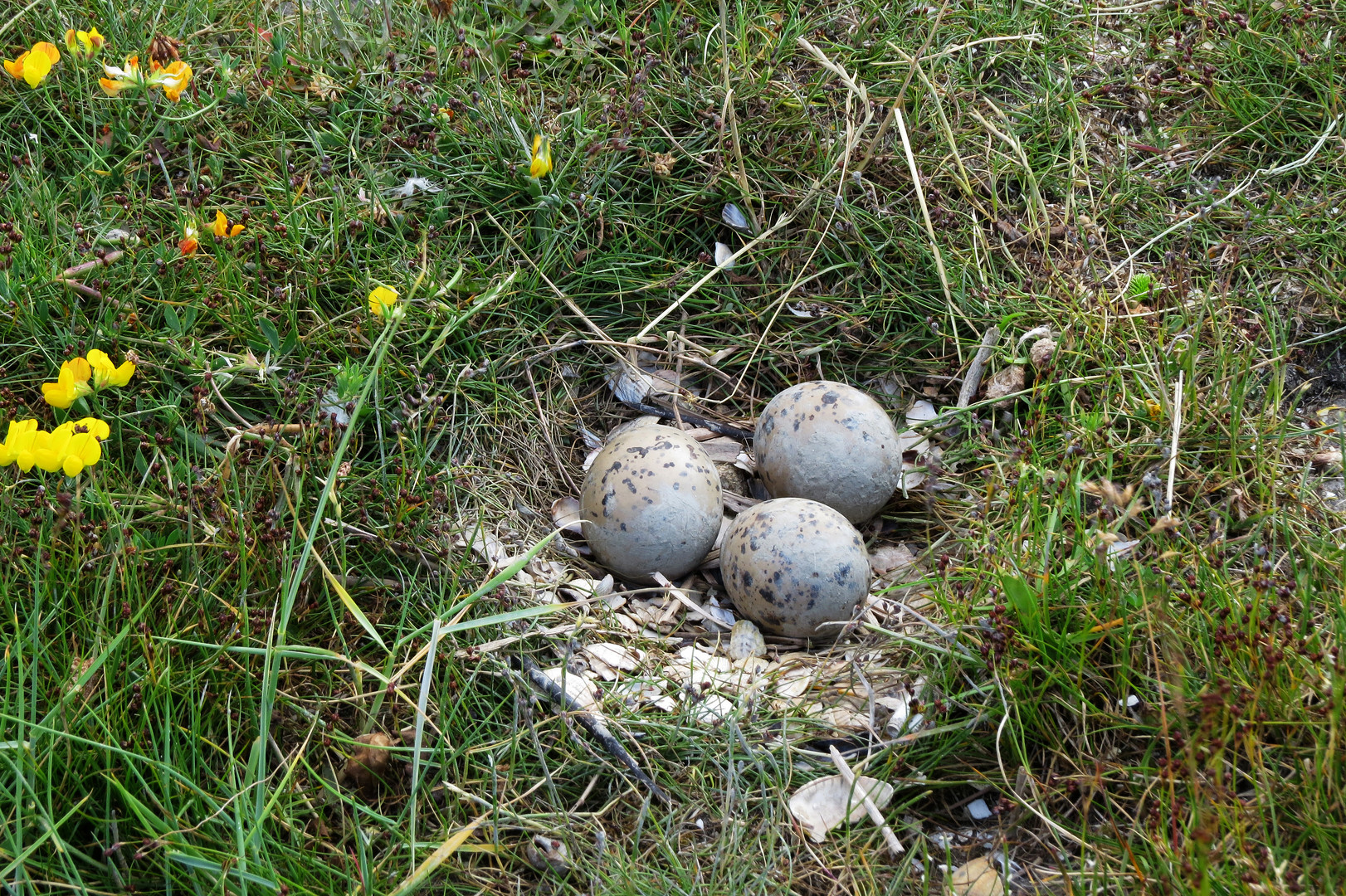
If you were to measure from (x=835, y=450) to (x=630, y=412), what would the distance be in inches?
29.5

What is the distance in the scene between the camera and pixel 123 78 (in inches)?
103

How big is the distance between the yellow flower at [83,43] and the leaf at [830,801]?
2915 millimetres

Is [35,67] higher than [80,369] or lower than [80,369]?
higher

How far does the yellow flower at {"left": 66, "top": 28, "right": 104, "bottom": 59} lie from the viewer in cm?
282

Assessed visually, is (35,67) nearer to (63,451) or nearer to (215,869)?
(63,451)

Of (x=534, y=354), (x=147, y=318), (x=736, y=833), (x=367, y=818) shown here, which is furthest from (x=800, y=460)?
(x=147, y=318)

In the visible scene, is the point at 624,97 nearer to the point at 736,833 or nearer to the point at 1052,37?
the point at 1052,37

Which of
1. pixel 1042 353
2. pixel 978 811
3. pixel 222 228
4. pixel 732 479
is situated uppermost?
pixel 222 228

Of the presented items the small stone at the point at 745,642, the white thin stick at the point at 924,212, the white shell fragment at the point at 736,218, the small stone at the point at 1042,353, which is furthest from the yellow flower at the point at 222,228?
the small stone at the point at 1042,353

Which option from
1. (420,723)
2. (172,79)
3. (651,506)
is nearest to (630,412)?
(651,506)

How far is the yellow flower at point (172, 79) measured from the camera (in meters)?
2.67

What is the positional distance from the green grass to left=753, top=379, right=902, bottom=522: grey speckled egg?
0.21m

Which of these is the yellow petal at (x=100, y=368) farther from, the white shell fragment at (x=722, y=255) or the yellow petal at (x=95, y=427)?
the white shell fragment at (x=722, y=255)

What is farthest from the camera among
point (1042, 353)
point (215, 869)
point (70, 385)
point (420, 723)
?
point (1042, 353)
